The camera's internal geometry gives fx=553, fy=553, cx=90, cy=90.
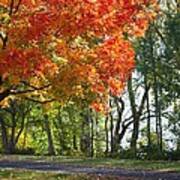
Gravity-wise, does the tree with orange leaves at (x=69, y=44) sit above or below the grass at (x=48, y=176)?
above

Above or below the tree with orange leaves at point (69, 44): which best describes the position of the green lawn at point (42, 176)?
below

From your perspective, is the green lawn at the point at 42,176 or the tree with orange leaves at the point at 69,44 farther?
the green lawn at the point at 42,176

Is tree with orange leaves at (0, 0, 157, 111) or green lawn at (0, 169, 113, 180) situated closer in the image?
tree with orange leaves at (0, 0, 157, 111)

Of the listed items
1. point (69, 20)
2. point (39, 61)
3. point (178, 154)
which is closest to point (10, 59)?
point (39, 61)

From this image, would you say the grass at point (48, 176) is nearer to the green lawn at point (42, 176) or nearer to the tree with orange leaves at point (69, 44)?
the green lawn at point (42, 176)

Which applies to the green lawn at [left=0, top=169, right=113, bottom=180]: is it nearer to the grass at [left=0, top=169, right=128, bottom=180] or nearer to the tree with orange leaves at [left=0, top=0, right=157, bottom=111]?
the grass at [left=0, top=169, right=128, bottom=180]

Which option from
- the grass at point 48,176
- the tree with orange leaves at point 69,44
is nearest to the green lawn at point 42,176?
the grass at point 48,176

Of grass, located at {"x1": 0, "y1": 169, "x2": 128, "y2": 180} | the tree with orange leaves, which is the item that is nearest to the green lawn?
grass, located at {"x1": 0, "y1": 169, "x2": 128, "y2": 180}

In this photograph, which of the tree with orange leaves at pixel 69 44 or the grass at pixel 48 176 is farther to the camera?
the grass at pixel 48 176

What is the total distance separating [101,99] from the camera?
64.1 ft

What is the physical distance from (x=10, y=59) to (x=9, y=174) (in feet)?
18.7

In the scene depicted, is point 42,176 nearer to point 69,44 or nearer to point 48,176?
point 48,176

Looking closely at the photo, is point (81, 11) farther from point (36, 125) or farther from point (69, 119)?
point (36, 125)

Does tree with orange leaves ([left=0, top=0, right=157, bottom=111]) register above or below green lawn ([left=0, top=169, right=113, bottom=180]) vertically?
above
